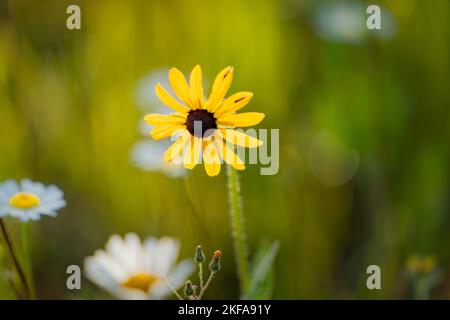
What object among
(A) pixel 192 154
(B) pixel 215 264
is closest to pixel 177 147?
(A) pixel 192 154

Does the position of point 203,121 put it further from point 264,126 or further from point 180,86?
point 264,126

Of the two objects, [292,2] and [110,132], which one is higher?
[292,2]

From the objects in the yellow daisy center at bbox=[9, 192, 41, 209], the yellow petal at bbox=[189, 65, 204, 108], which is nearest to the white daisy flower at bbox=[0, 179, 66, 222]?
the yellow daisy center at bbox=[9, 192, 41, 209]

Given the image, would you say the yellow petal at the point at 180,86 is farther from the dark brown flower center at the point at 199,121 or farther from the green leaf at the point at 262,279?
the green leaf at the point at 262,279

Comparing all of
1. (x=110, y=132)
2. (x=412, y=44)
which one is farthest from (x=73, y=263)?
(x=412, y=44)

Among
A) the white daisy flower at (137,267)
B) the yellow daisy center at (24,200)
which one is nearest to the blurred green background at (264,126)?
the white daisy flower at (137,267)

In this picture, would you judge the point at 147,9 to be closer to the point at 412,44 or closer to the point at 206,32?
the point at 206,32
